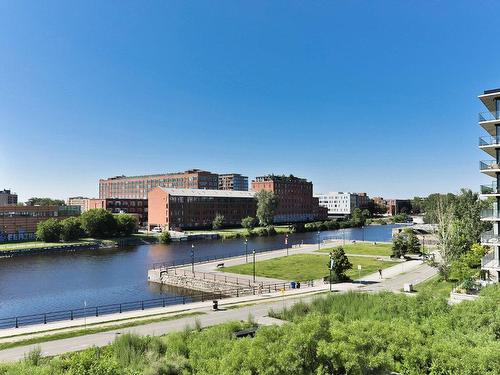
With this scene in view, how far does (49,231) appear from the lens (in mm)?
104312

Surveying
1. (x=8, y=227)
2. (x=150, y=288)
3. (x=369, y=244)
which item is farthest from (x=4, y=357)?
(x=8, y=227)

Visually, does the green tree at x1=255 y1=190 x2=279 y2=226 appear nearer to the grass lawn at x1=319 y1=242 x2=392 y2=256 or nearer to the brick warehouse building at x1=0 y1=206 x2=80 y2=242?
the grass lawn at x1=319 y1=242 x2=392 y2=256

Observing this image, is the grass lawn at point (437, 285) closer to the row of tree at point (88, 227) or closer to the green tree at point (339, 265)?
the green tree at point (339, 265)

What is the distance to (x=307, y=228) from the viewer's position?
504ft

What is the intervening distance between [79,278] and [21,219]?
62.1 meters

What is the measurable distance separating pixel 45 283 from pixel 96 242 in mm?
47841

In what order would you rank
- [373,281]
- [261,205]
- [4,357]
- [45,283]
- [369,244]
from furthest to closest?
[261,205]
[369,244]
[45,283]
[373,281]
[4,357]

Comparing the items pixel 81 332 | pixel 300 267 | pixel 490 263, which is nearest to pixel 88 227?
pixel 300 267

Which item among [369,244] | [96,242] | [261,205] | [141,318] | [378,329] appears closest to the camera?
[378,329]

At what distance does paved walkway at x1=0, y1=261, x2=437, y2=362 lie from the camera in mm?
24922

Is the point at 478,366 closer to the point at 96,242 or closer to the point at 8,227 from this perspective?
the point at 96,242

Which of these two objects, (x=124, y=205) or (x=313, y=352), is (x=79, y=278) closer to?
(x=313, y=352)

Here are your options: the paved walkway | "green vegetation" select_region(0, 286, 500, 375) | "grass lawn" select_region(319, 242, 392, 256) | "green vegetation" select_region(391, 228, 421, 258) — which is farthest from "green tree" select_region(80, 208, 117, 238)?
"green vegetation" select_region(0, 286, 500, 375)

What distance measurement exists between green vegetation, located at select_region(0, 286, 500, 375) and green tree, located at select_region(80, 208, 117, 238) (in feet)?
321
